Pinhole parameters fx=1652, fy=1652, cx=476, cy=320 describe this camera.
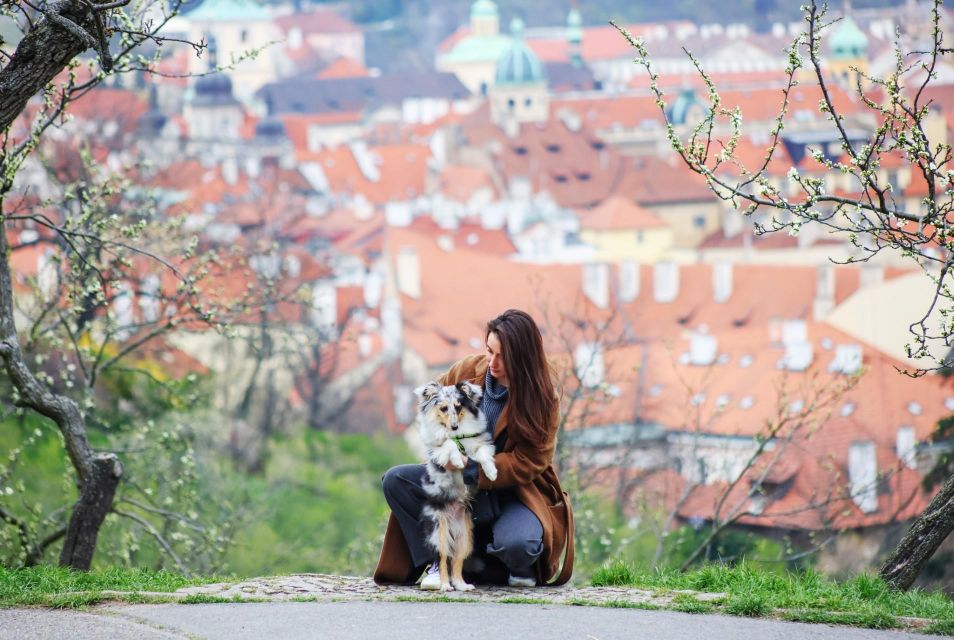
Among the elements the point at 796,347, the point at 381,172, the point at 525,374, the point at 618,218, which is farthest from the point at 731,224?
the point at 525,374

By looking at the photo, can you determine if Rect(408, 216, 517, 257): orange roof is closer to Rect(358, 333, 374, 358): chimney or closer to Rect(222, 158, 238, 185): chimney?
Rect(222, 158, 238, 185): chimney

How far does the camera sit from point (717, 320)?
67062mm

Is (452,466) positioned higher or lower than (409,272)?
lower

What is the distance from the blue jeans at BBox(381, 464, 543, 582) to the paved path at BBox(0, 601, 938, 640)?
1.09 feet

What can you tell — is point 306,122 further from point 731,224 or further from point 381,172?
point 731,224

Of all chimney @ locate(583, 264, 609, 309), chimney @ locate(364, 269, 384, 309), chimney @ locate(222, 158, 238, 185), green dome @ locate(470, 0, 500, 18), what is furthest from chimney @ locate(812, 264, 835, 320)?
green dome @ locate(470, 0, 500, 18)

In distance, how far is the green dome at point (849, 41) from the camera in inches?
4894

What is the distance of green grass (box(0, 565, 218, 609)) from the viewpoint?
6277 mm

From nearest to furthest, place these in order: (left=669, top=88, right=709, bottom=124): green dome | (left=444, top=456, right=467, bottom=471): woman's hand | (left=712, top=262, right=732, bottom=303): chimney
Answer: (left=444, top=456, right=467, bottom=471): woman's hand < (left=712, top=262, right=732, bottom=303): chimney < (left=669, top=88, right=709, bottom=124): green dome

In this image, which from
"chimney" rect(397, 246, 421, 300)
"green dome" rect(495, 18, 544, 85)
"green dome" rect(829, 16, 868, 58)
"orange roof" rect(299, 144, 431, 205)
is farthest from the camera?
"green dome" rect(495, 18, 544, 85)

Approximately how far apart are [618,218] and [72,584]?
4057 inches

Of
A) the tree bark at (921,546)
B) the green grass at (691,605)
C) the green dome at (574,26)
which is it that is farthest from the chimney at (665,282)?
the green dome at (574,26)

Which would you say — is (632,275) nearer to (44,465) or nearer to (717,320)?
(717,320)

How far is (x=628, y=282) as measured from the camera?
6681cm
